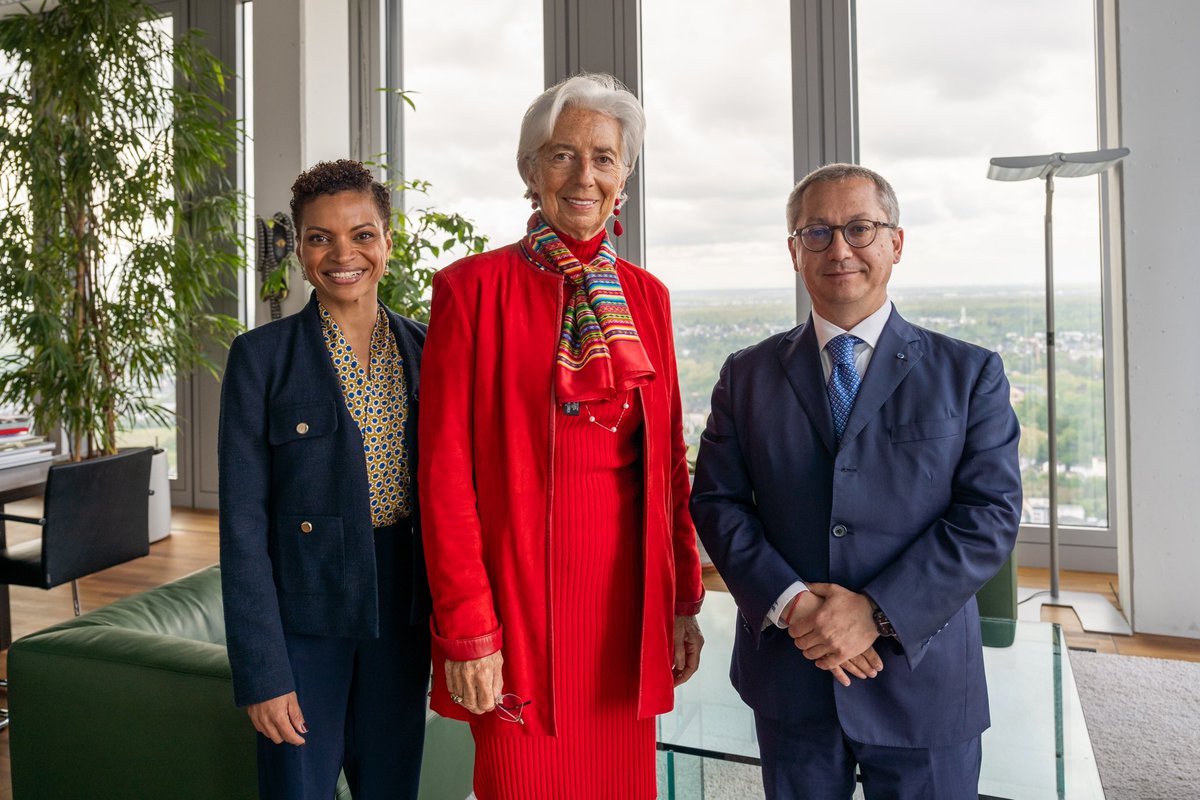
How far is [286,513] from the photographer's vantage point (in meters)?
1.42

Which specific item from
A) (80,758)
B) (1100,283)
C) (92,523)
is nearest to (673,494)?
(80,758)

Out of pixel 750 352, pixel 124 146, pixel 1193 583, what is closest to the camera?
pixel 750 352

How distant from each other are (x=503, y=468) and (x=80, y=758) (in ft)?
4.06

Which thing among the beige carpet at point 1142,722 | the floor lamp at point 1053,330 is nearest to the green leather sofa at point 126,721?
the beige carpet at point 1142,722

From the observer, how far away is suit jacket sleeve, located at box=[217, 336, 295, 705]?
135 cm

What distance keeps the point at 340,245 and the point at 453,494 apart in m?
0.52

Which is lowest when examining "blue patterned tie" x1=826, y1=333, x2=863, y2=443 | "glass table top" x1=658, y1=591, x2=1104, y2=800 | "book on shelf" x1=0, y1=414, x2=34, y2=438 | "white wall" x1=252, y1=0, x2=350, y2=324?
"glass table top" x1=658, y1=591, x2=1104, y2=800

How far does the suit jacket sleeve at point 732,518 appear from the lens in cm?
137

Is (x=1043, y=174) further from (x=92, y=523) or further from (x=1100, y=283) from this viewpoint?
(x=92, y=523)

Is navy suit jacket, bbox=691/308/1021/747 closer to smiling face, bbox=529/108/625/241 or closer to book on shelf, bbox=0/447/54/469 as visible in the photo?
smiling face, bbox=529/108/625/241

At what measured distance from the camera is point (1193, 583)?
141 inches

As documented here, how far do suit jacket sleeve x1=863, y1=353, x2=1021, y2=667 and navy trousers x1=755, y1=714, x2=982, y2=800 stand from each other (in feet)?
0.51

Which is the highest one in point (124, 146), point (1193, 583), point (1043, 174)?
point (124, 146)

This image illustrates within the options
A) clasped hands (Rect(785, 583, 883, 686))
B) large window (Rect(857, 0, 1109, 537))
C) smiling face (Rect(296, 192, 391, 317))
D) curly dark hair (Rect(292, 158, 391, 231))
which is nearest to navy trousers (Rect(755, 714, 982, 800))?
clasped hands (Rect(785, 583, 883, 686))
